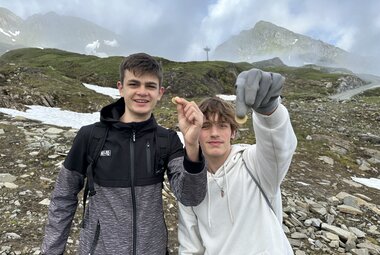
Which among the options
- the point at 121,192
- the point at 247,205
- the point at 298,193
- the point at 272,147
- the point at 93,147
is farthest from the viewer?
the point at 298,193

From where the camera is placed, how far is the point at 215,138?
145 inches

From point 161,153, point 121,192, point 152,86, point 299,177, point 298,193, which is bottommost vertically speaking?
point 298,193

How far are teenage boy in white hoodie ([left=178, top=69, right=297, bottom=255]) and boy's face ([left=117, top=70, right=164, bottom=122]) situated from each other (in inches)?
24.0

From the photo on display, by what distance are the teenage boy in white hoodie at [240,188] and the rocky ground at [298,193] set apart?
360 centimetres

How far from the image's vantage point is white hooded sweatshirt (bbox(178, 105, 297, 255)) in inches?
126

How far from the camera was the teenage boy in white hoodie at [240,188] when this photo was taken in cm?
318

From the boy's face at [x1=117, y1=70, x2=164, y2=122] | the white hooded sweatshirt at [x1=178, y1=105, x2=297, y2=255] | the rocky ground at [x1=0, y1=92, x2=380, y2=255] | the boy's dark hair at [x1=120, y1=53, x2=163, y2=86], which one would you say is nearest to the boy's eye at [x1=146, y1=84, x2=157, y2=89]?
the boy's face at [x1=117, y1=70, x2=164, y2=122]

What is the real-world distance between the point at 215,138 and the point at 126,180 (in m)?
1.05

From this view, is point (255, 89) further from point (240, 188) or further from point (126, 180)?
point (126, 180)

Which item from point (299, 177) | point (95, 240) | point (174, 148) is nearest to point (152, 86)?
point (174, 148)

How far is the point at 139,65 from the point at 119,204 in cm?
154

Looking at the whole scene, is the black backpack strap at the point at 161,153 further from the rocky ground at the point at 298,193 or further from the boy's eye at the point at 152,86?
the rocky ground at the point at 298,193

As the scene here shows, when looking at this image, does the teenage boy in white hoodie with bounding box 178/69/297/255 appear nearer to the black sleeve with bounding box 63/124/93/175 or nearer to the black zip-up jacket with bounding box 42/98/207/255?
the black zip-up jacket with bounding box 42/98/207/255

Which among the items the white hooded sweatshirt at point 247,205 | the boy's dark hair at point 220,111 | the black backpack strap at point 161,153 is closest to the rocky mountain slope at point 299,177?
the white hooded sweatshirt at point 247,205
